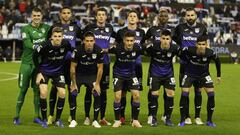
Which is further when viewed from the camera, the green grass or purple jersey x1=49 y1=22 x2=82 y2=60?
purple jersey x1=49 y1=22 x2=82 y2=60

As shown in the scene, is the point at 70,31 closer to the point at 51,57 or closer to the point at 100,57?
the point at 51,57

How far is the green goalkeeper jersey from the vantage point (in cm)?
1425

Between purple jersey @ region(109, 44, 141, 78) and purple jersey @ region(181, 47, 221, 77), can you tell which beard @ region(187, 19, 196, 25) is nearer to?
purple jersey @ region(181, 47, 221, 77)

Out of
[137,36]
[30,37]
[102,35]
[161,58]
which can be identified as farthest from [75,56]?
[161,58]

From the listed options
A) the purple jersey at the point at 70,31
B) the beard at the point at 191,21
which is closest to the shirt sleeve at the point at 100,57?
the purple jersey at the point at 70,31

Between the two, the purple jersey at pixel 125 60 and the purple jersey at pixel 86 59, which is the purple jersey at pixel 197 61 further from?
the purple jersey at pixel 86 59

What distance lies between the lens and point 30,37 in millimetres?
14297

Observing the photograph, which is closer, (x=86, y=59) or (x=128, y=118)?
(x=86, y=59)

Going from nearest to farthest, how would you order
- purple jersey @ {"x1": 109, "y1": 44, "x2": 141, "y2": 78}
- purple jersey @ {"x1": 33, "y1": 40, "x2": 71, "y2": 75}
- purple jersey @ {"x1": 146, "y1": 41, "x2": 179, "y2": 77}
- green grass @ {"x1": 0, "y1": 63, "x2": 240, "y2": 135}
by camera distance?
1. green grass @ {"x1": 0, "y1": 63, "x2": 240, "y2": 135}
2. purple jersey @ {"x1": 33, "y1": 40, "x2": 71, "y2": 75}
3. purple jersey @ {"x1": 109, "y1": 44, "x2": 141, "y2": 78}
4. purple jersey @ {"x1": 146, "y1": 41, "x2": 179, "y2": 77}

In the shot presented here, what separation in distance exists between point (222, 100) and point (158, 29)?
5983 mm

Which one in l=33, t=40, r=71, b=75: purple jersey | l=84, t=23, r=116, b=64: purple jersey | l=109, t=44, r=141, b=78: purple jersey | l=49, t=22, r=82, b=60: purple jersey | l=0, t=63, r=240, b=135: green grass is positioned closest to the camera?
l=0, t=63, r=240, b=135: green grass

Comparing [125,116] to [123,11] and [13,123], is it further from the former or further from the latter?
[123,11]

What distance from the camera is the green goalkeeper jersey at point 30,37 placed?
46.8 ft

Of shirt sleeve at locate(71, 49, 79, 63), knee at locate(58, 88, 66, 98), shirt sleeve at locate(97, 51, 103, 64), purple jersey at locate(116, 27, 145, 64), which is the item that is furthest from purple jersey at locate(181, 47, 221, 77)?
knee at locate(58, 88, 66, 98)
